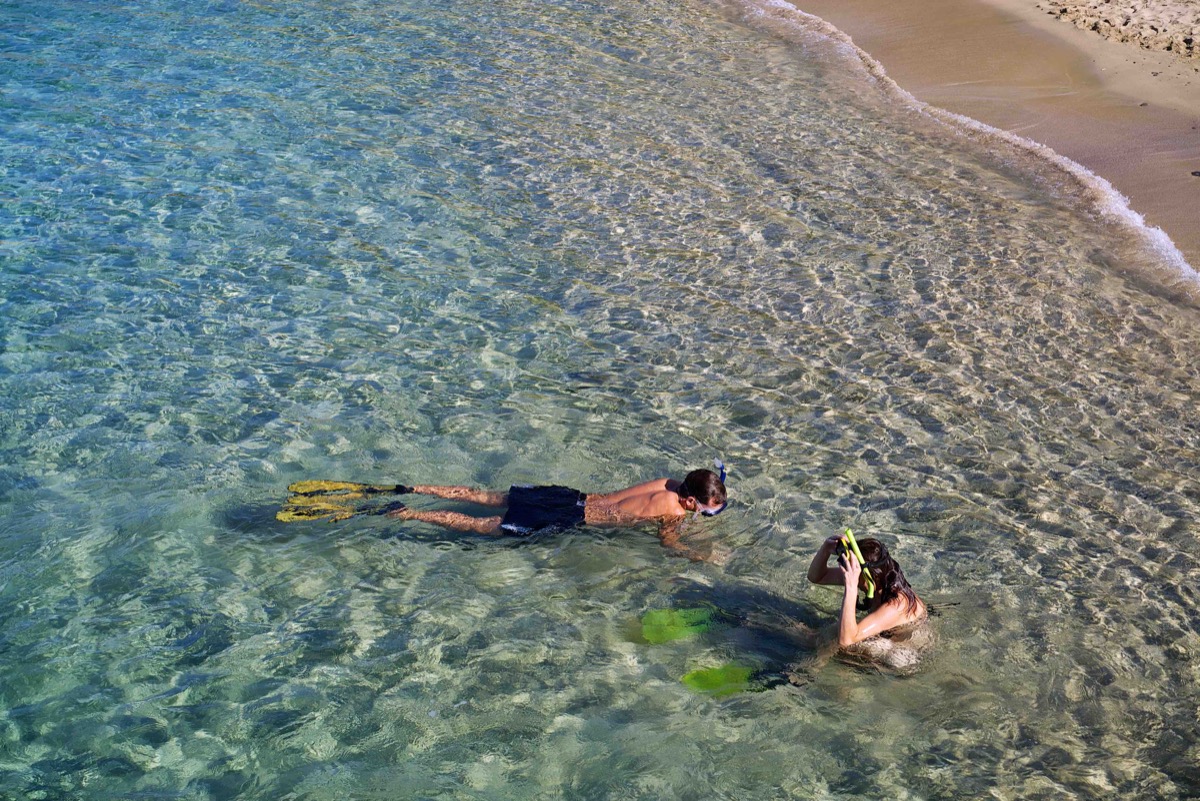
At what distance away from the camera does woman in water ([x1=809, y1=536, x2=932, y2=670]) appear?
5.60 metres

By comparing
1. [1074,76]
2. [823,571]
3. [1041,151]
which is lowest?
[823,571]

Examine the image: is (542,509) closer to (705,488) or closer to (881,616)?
(705,488)

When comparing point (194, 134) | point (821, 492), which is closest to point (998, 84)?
point (821, 492)

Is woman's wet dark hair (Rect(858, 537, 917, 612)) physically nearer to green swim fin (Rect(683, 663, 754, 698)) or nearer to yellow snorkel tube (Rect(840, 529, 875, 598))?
yellow snorkel tube (Rect(840, 529, 875, 598))

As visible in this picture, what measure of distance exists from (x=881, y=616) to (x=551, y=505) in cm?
216

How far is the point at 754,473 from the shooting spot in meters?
7.25

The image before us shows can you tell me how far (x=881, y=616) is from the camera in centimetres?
568

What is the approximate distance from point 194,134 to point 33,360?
4877 mm

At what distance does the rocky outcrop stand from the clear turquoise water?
3.85 m

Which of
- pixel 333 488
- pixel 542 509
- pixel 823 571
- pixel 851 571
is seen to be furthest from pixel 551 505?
pixel 851 571

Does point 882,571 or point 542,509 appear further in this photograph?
point 542,509

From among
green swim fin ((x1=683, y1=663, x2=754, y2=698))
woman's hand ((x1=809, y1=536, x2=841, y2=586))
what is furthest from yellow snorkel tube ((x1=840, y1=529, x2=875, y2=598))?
green swim fin ((x1=683, y1=663, x2=754, y2=698))

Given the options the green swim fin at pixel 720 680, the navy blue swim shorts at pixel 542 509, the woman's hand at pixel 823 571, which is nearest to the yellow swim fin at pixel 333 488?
the navy blue swim shorts at pixel 542 509

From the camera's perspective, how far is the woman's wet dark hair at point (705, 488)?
6328 mm
